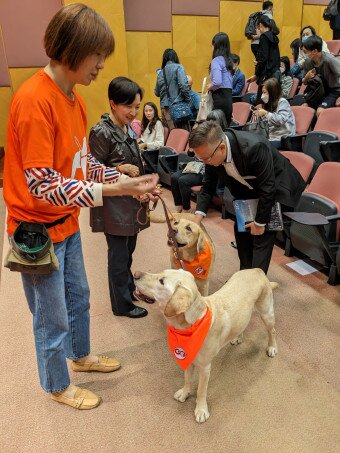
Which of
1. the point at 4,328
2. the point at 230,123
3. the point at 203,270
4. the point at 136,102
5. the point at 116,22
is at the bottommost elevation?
the point at 4,328

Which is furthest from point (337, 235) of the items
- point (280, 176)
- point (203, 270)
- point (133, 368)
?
point (133, 368)

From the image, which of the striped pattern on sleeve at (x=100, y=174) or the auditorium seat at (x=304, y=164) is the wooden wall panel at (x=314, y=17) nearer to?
the auditorium seat at (x=304, y=164)

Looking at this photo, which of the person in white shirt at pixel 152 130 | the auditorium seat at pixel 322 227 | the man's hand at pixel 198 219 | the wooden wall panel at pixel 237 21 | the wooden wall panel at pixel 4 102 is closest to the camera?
the man's hand at pixel 198 219

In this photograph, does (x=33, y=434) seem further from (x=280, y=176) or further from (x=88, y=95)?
(x=88, y=95)

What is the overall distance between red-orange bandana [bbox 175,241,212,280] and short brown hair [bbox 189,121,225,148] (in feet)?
2.54

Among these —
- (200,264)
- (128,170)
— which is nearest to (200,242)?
(200,264)

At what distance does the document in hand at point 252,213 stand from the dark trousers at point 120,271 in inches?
33.2

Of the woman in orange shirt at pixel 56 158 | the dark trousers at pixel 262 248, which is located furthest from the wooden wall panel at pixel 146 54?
the woman in orange shirt at pixel 56 158

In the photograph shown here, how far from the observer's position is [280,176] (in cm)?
269

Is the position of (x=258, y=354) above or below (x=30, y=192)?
below

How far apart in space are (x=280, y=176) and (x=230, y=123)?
12.2 feet

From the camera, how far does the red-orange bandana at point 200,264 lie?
271cm

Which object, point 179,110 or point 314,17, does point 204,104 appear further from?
point 314,17

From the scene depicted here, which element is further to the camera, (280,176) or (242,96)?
(242,96)
